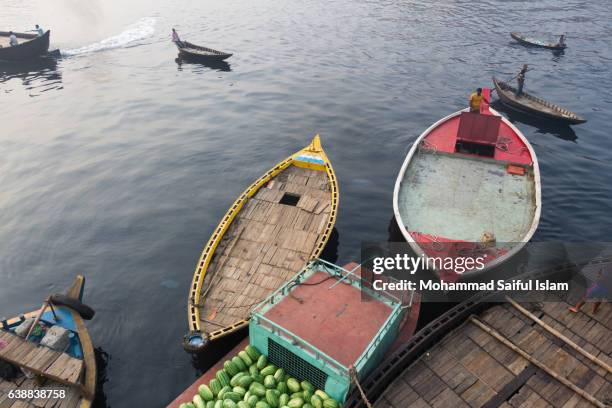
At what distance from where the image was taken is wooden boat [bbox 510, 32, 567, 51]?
57.1 metres

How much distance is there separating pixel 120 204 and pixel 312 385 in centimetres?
2309

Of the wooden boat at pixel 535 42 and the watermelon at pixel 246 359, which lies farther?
the wooden boat at pixel 535 42

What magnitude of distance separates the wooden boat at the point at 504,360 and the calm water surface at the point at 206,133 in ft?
31.3

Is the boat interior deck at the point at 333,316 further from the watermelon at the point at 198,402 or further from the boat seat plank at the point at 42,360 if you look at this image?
the boat seat plank at the point at 42,360

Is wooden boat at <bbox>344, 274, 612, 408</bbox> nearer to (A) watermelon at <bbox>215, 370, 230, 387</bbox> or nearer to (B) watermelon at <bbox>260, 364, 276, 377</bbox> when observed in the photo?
(B) watermelon at <bbox>260, 364, 276, 377</bbox>

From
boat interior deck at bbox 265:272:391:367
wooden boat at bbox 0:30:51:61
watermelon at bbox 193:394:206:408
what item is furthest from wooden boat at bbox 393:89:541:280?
wooden boat at bbox 0:30:51:61

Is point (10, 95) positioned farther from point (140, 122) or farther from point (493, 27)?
point (493, 27)

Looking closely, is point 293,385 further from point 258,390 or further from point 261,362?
point 261,362

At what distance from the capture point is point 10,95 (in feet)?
166

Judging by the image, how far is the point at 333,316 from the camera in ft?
50.1

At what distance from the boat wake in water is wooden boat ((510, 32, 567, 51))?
217ft

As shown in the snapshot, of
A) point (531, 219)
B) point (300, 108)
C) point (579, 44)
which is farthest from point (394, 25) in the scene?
point (531, 219)

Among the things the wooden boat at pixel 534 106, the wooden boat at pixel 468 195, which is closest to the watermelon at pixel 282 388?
the wooden boat at pixel 468 195

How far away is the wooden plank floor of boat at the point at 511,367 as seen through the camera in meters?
13.5
